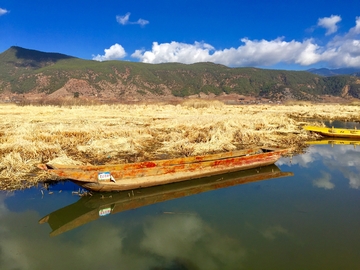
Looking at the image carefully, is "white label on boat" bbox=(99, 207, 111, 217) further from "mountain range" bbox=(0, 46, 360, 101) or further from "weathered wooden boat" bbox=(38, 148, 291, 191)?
"mountain range" bbox=(0, 46, 360, 101)

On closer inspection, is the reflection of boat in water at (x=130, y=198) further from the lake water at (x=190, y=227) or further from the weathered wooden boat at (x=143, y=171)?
the weathered wooden boat at (x=143, y=171)

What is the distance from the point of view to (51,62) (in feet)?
527

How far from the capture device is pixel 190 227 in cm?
629

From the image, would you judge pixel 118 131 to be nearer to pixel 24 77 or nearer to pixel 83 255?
pixel 83 255

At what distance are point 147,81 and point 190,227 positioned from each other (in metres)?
131

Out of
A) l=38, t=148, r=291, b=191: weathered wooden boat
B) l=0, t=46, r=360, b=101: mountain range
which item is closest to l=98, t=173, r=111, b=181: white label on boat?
l=38, t=148, r=291, b=191: weathered wooden boat

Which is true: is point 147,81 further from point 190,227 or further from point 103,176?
point 190,227

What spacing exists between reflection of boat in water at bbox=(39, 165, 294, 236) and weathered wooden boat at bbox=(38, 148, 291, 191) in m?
0.34

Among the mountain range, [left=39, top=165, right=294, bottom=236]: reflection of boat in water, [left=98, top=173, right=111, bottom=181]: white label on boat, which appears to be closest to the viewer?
[left=39, top=165, right=294, bottom=236]: reflection of boat in water

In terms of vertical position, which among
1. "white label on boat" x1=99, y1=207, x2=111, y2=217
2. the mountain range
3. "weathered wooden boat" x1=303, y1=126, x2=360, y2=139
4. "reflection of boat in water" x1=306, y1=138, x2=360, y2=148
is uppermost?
the mountain range

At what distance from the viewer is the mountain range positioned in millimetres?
109812

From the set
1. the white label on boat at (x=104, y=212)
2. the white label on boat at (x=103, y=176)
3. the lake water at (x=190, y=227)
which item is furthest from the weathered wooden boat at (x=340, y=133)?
the white label on boat at (x=104, y=212)

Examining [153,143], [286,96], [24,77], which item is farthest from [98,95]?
[153,143]

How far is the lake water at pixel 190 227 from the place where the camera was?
201 inches
